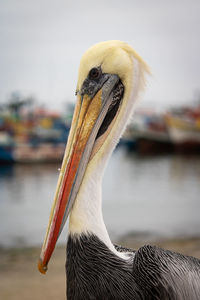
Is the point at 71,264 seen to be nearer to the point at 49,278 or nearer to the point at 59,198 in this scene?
the point at 59,198

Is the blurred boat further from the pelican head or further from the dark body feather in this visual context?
the dark body feather

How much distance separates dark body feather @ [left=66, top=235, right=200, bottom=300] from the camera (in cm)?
143

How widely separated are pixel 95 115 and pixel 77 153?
173 millimetres

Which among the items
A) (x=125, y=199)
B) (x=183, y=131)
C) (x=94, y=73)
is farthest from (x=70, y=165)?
(x=183, y=131)

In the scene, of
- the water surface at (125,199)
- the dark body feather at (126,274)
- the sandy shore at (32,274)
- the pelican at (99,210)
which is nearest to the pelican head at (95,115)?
the pelican at (99,210)

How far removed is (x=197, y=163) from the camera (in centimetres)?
1627

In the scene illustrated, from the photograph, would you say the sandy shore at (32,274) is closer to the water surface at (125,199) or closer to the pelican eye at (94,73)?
the water surface at (125,199)

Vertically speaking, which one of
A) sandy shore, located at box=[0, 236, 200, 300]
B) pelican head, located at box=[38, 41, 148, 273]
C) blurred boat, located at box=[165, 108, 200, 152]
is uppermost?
pelican head, located at box=[38, 41, 148, 273]

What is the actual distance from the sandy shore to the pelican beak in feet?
5.82

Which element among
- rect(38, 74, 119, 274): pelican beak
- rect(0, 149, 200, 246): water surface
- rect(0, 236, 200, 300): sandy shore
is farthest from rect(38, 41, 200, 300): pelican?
rect(0, 149, 200, 246): water surface

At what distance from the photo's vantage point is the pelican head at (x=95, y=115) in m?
1.51

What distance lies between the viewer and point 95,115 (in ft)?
5.16

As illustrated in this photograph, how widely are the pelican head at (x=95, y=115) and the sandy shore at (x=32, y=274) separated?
5.91 ft

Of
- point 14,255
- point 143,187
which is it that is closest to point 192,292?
point 14,255
